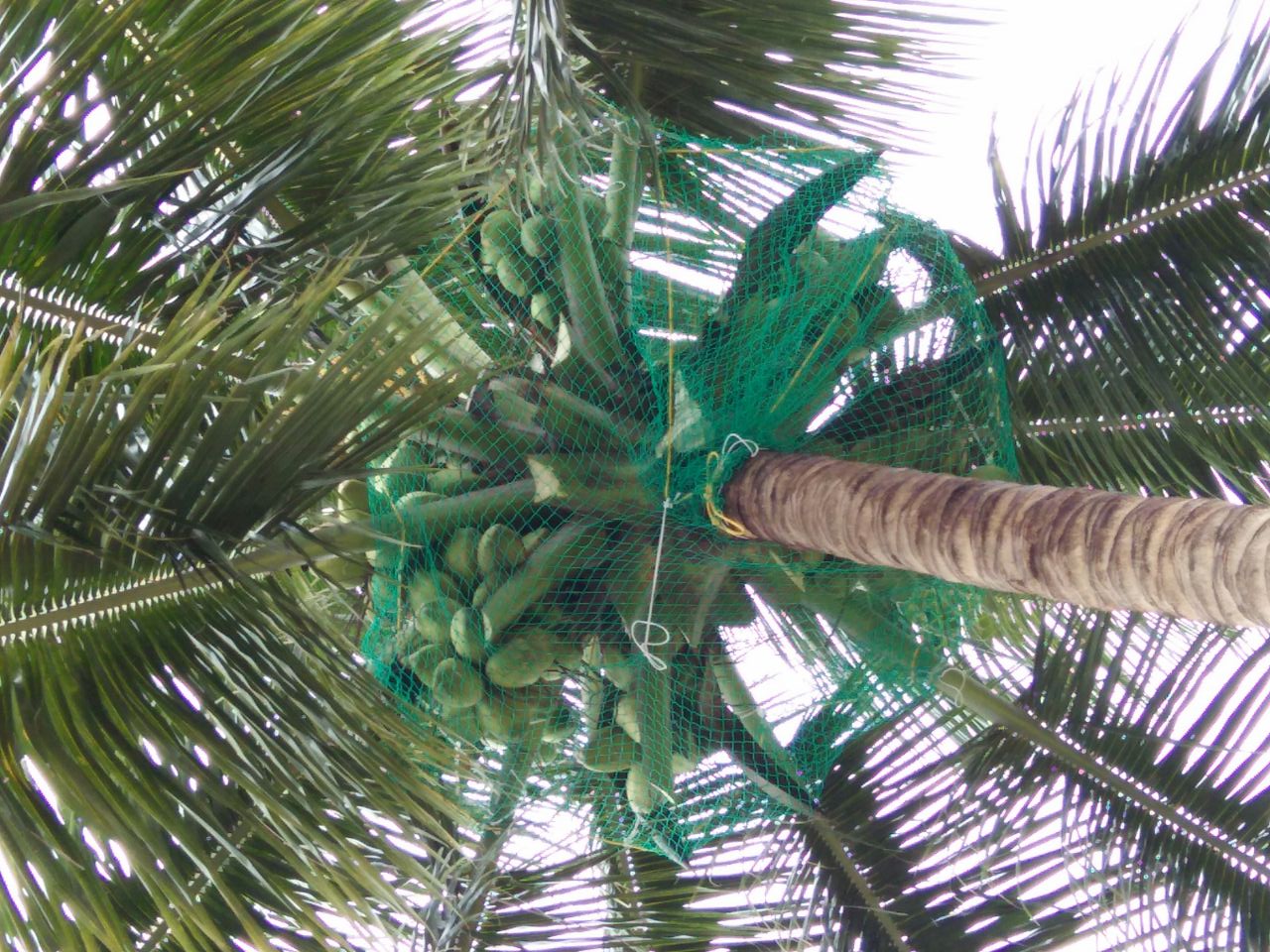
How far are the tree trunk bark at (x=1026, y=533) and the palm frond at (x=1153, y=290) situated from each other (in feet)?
2.80

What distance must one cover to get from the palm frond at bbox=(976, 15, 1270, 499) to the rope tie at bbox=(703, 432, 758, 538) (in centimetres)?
84

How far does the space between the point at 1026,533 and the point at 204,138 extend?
1345 millimetres

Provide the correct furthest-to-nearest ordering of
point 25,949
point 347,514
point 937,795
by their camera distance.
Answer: point 937,795 < point 347,514 < point 25,949

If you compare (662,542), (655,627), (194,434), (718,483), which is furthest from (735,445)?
(194,434)

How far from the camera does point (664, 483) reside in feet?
6.50

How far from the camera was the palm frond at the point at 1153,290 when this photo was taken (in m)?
2.28

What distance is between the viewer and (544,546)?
1985mm

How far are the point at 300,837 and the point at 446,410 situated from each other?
79 cm

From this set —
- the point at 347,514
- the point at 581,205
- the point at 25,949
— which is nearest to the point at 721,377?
the point at 581,205

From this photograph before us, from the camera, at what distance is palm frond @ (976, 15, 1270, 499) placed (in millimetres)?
2283

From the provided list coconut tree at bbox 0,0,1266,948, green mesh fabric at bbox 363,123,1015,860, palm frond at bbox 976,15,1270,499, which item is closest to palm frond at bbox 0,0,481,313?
coconut tree at bbox 0,0,1266,948

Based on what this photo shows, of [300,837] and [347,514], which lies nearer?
[300,837]

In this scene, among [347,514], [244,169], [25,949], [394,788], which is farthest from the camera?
[347,514]

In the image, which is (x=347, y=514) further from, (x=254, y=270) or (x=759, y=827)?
(x=759, y=827)
